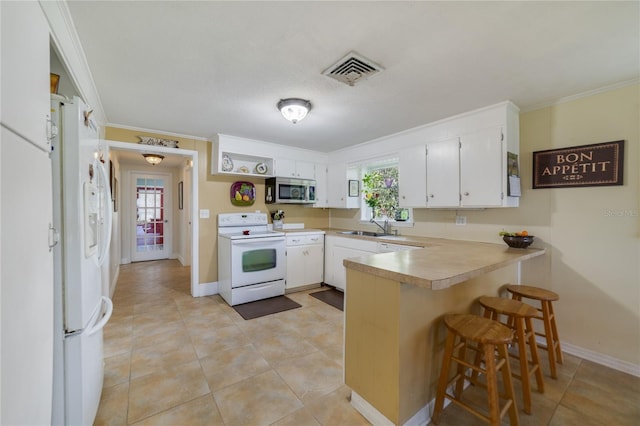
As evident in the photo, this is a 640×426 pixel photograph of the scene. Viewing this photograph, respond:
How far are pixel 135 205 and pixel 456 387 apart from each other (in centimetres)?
693

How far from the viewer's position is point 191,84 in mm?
2172

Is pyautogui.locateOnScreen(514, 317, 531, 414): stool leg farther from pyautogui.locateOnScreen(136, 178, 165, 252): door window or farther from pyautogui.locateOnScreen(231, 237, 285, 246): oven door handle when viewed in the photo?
pyautogui.locateOnScreen(136, 178, 165, 252): door window

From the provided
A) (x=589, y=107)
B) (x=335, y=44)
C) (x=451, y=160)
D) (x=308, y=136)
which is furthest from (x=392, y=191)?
(x=335, y=44)

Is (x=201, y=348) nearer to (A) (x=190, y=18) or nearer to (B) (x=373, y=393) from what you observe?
(B) (x=373, y=393)

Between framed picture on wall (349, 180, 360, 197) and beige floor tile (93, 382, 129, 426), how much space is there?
349 centimetres

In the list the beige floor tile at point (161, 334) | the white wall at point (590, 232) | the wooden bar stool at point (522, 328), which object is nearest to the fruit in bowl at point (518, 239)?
the white wall at point (590, 232)

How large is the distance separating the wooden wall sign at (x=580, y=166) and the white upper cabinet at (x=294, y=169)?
296 centimetres

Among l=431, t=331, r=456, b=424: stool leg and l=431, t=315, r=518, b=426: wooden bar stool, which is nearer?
l=431, t=315, r=518, b=426: wooden bar stool

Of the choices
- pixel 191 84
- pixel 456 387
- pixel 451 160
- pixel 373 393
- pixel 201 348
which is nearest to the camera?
pixel 373 393

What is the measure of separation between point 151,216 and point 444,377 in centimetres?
684

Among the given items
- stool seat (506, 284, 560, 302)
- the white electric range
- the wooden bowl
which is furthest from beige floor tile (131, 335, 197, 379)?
the wooden bowl

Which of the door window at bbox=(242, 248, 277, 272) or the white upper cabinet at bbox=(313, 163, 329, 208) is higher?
the white upper cabinet at bbox=(313, 163, 329, 208)

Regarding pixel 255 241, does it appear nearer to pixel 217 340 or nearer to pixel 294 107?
pixel 217 340

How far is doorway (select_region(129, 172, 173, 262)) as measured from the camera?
6168mm
